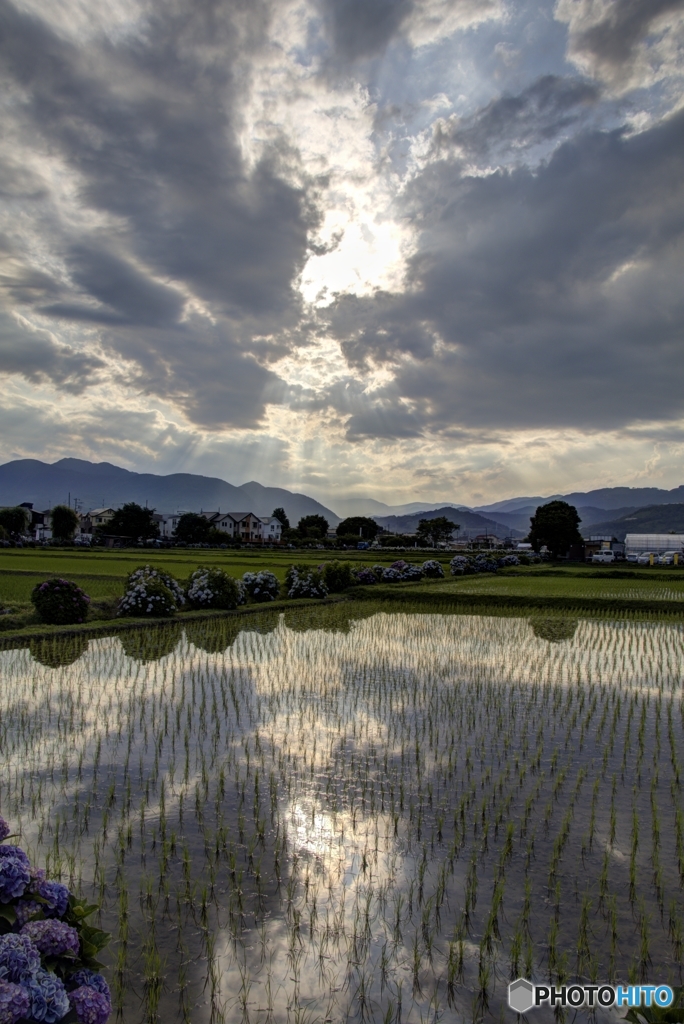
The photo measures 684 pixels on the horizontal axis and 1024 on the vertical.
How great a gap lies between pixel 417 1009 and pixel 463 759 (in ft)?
13.7

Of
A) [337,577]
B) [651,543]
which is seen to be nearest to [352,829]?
[337,577]

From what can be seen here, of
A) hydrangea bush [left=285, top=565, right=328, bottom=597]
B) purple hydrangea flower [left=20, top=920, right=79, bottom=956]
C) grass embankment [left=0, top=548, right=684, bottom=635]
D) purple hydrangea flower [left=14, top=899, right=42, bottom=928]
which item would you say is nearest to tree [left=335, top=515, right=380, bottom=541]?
grass embankment [left=0, top=548, right=684, bottom=635]

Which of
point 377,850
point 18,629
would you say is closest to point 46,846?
point 377,850

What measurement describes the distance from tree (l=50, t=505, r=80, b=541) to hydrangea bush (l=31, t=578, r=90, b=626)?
7332 centimetres

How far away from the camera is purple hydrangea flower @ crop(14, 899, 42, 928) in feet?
Answer: 9.60

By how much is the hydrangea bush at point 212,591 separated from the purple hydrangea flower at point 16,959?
1864cm

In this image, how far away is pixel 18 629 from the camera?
16062 mm

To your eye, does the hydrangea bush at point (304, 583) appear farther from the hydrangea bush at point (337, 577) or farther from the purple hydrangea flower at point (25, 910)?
the purple hydrangea flower at point (25, 910)

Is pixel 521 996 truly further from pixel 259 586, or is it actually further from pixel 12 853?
pixel 259 586

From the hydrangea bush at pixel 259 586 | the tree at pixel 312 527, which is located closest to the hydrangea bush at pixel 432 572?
the hydrangea bush at pixel 259 586

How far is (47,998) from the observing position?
8.36 feet

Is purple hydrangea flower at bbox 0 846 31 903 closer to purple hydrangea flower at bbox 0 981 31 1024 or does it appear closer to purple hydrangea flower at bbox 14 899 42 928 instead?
purple hydrangea flower at bbox 14 899 42 928

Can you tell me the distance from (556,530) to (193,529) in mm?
51084

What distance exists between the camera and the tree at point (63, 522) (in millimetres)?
85062
